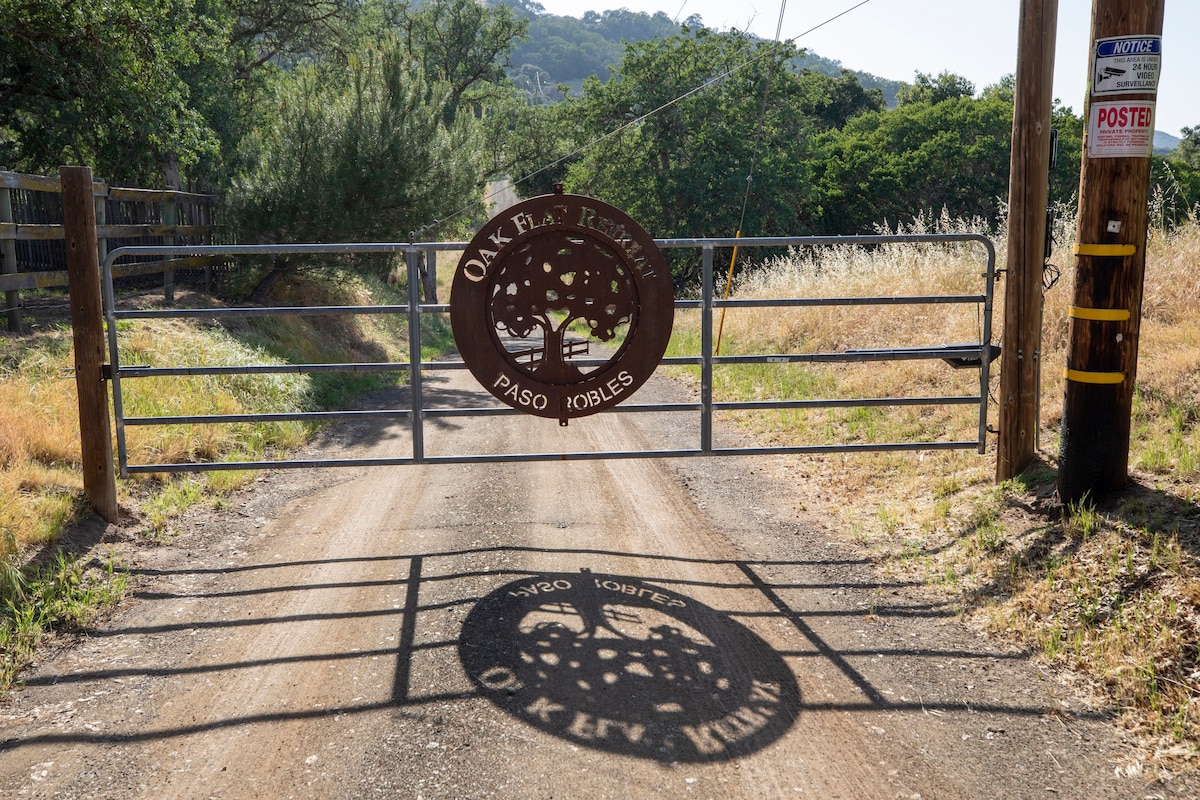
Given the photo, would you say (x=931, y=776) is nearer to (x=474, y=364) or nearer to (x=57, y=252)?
(x=474, y=364)

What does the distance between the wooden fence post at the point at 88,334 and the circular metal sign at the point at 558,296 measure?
2496 millimetres

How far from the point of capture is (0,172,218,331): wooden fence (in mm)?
10484

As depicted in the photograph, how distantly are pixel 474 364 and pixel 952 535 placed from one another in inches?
134

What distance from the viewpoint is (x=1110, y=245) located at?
578 cm

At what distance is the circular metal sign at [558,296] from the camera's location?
616cm

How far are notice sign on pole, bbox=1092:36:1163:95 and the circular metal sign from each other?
2889mm

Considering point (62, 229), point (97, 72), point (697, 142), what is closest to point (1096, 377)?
point (62, 229)

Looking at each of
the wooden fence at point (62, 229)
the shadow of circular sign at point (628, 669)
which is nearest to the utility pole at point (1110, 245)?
the shadow of circular sign at point (628, 669)

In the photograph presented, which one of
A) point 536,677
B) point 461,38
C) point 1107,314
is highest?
point 461,38

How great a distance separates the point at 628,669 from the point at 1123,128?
4287 millimetres

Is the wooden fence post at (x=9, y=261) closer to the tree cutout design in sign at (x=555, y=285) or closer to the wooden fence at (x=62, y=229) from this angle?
the wooden fence at (x=62, y=229)

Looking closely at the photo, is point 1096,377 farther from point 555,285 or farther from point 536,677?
point 536,677

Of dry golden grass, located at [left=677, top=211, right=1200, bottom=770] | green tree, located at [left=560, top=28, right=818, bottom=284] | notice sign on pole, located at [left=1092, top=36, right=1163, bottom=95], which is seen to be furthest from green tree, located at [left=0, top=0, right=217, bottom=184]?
green tree, located at [left=560, top=28, right=818, bottom=284]

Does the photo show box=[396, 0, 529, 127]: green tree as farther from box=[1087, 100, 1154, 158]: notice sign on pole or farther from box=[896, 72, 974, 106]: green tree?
box=[1087, 100, 1154, 158]: notice sign on pole
